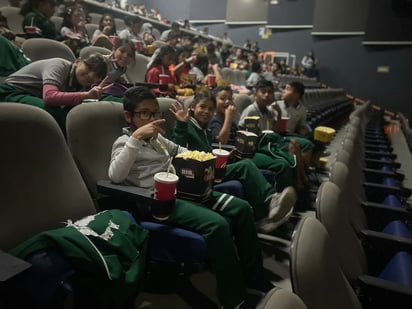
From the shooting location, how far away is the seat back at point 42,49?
233cm

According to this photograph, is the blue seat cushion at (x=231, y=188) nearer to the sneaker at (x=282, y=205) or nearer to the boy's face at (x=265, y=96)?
the sneaker at (x=282, y=205)

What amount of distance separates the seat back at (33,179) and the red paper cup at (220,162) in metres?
0.61

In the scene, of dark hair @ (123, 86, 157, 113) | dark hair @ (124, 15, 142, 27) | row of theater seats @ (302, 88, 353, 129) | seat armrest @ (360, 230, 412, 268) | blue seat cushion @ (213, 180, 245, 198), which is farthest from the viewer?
dark hair @ (124, 15, 142, 27)

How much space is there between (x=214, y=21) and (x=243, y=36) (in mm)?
1342

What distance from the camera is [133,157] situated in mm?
1285

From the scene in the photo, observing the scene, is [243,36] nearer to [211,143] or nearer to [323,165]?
[323,165]

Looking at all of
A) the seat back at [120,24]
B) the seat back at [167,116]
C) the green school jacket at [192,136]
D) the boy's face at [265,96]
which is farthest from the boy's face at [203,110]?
the seat back at [120,24]

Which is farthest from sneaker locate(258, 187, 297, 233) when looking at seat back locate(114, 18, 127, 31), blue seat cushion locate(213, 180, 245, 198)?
seat back locate(114, 18, 127, 31)

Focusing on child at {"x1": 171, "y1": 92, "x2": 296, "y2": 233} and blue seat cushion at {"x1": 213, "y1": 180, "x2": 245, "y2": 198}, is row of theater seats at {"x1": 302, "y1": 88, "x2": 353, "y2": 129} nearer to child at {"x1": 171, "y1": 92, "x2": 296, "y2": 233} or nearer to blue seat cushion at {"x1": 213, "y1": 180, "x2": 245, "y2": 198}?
child at {"x1": 171, "y1": 92, "x2": 296, "y2": 233}

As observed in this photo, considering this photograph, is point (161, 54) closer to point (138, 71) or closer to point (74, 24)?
point (138, 71)

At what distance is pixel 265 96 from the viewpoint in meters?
2.67

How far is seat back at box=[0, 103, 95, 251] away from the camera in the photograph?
38.2 inches

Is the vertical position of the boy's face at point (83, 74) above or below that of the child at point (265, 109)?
above

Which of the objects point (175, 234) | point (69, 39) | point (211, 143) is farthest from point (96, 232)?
point (69, 39)
